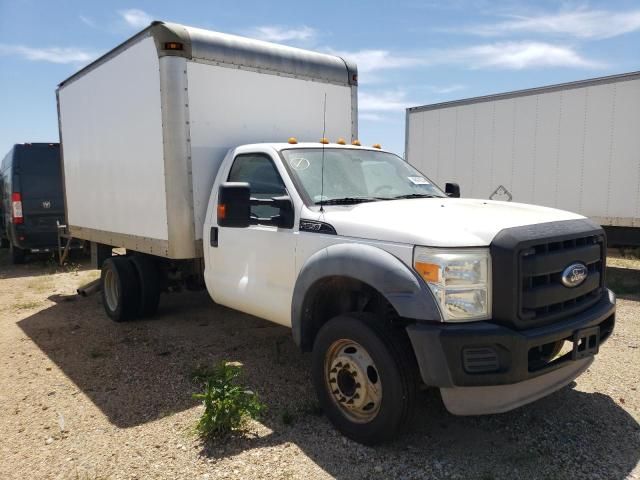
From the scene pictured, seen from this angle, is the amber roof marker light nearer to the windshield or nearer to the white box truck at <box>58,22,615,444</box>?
the white box truck at <box>58,22,615,444</box>

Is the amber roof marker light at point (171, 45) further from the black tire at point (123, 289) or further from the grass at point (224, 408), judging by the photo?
the grass at point (224, 408)

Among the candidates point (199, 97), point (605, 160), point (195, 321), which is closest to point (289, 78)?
point (199, 97)

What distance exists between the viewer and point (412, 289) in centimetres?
298

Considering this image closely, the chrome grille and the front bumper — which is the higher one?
the chrome grille

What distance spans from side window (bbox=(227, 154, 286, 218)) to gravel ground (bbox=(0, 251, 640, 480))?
1.49m

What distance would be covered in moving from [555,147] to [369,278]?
7.74 meters

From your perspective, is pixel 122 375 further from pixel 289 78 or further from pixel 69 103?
pixel 69 103

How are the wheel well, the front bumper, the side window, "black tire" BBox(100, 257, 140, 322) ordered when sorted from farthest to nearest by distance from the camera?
"black tire" BBox(100, 257, 140, 322) < the side window < the wheel well < the front bumper

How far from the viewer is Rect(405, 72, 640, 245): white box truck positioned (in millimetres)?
8781

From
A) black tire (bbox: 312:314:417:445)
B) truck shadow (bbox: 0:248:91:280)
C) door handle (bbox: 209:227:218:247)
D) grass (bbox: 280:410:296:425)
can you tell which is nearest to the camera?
black tire (bbox: 312:314:417:445)

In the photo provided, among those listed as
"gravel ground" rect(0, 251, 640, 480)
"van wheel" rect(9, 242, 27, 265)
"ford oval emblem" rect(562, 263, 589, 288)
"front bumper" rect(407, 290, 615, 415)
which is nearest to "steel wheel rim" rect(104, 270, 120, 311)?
"gravel ground" rect(0, 251, 640, 480)

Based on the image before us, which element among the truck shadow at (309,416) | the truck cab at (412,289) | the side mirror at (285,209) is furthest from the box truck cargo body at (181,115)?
the side mirror at (285,209)

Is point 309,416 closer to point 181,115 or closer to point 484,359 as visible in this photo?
point 484,359

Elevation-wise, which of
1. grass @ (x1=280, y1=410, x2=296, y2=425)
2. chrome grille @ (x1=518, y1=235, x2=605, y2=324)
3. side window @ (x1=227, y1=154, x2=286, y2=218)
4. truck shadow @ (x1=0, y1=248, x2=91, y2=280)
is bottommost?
truck shadow @ (x1=0, y1=248, x2=91, y2=280)
